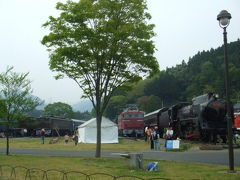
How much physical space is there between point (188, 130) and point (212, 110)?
5.52 metres

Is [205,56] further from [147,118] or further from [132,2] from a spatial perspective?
[132,2]

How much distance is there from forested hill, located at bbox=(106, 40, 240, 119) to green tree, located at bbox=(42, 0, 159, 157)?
266 ft

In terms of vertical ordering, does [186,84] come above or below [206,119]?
above

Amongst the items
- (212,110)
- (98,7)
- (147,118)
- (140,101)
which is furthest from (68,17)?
(140,101)

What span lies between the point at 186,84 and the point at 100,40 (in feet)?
338

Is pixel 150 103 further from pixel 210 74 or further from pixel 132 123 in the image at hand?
pixel 132 123

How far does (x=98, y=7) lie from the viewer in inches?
795

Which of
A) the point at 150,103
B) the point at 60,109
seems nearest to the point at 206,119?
the point at 150,103

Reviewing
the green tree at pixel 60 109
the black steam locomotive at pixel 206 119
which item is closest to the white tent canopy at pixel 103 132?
the black steam locomotive at pixel 206 119

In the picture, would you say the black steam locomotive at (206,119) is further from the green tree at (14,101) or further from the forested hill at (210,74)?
the forested hill at (210,74)

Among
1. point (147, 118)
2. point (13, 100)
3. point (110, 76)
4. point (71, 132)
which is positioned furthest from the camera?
point (71, 132)

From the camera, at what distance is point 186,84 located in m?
120

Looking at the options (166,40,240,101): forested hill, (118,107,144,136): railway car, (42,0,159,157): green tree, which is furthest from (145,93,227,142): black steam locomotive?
(166,40,240,101): forested hill

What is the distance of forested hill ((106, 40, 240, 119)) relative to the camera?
10506 centimetres
